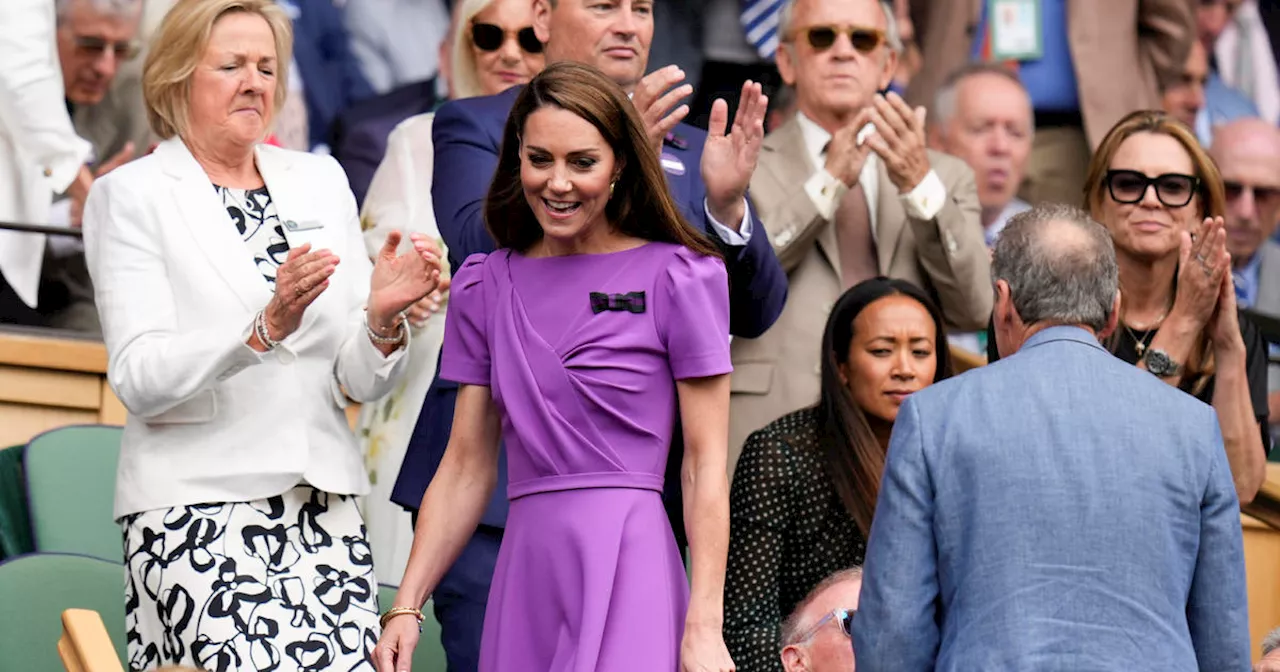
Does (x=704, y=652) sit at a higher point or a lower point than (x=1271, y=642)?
higher

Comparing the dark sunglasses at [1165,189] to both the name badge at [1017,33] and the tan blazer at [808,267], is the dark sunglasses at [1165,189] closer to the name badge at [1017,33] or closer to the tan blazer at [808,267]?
the tan blazer at [808,267]

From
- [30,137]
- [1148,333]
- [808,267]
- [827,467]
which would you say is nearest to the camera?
[827,467]

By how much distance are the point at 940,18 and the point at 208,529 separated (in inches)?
149

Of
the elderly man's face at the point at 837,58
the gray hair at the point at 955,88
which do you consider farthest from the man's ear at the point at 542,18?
the gray hair at the point at 955,88

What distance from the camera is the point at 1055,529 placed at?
3.13 meters

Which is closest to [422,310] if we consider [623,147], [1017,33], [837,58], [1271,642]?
[837,58]

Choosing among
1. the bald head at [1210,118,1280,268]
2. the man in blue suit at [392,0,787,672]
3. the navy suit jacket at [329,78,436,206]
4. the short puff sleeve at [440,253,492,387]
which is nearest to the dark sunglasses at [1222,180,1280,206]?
the bald head at [1210,118,1280,268]

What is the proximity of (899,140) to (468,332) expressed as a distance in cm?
168

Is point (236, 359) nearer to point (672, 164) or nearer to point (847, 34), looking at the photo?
point (672, 164)

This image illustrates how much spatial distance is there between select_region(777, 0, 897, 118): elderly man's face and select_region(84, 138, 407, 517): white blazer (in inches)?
65.2

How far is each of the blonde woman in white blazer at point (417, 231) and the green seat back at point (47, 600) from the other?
0.70 m

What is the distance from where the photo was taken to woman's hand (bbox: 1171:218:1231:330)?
452 cm

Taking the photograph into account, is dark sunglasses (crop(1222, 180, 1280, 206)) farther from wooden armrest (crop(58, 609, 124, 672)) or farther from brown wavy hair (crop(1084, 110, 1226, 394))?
wooden armrest (crop(58, 609, 124, 672))

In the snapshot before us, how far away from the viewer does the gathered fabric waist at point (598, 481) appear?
352cm
